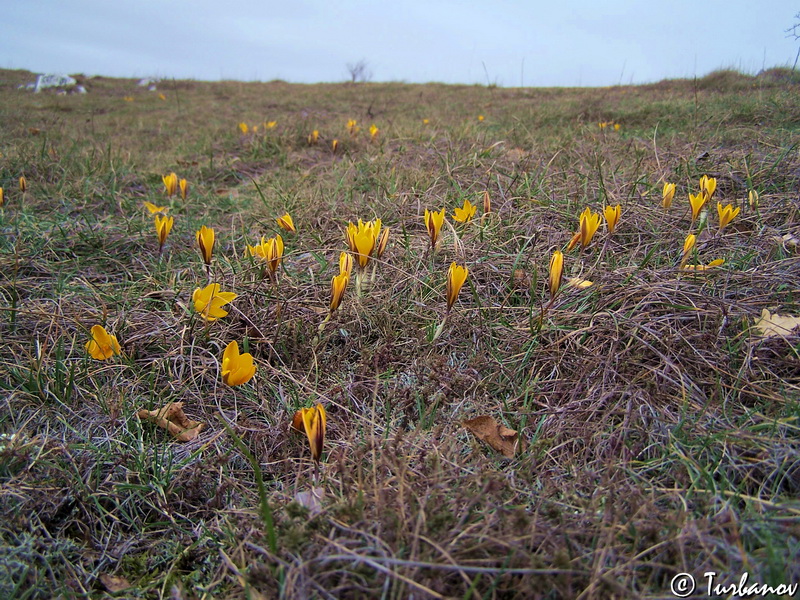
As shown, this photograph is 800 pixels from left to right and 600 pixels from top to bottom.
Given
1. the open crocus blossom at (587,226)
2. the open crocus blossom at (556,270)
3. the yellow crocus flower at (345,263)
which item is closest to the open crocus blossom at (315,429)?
the yellow crocus flower at (345,263)

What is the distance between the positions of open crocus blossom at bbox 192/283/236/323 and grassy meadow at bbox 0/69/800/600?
6 cm

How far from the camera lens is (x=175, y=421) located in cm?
143

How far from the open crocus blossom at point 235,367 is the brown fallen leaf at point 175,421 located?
0.20 meters

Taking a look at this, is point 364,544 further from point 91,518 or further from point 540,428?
point 91,518

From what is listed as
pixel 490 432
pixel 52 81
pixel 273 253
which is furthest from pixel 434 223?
pixel 52 81

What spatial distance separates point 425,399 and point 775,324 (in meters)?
1.14

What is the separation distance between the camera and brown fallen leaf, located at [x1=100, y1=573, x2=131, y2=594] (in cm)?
104

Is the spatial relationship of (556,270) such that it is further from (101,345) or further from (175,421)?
(101,345)

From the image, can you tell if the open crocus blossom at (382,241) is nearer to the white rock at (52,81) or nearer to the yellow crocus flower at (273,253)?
the yellow crocus flower at (273,253)

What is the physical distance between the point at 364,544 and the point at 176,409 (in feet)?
2.67

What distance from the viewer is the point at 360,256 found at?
1629mm

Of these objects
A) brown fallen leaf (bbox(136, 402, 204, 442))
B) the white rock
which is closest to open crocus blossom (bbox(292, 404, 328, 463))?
brown fallen leaf (bbox(136, 402, 204, 442))

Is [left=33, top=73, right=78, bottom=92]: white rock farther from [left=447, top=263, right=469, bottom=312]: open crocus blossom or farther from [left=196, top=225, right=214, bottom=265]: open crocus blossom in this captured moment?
[left=447, top=263, right=469, bottom=312]: open crocus blossom

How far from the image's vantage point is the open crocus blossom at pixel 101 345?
1.49m
